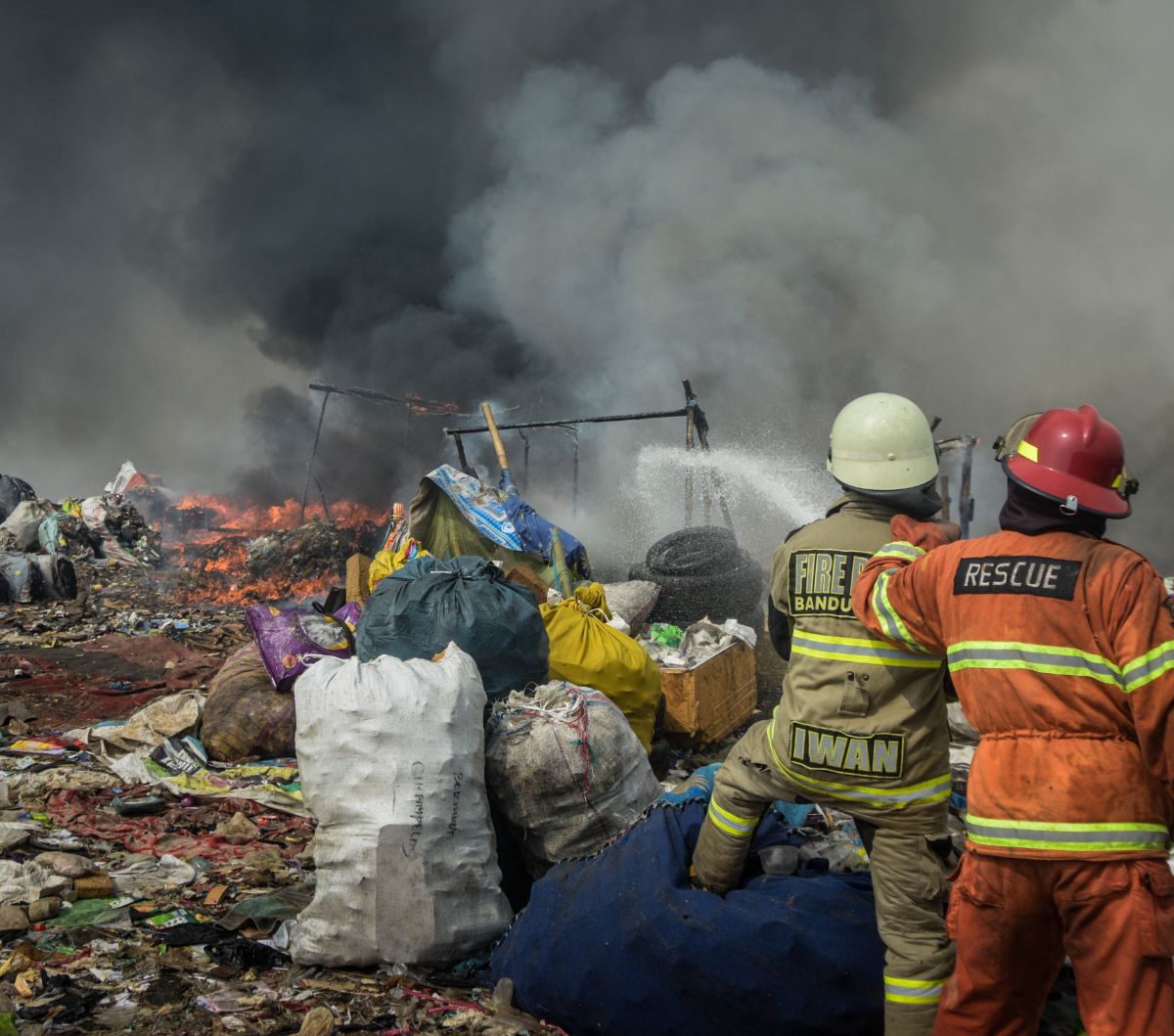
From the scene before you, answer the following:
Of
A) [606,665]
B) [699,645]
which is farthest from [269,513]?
[606,665]

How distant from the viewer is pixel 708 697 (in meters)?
4.07

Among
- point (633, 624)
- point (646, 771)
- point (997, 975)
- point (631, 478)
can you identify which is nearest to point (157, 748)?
point (646, 771)

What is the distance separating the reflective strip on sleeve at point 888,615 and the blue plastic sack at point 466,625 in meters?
1.51

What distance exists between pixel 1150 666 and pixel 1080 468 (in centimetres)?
38

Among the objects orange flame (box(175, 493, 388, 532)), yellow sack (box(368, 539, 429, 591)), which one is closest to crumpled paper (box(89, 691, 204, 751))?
yellow sack (box(368, 539, 429, 591))

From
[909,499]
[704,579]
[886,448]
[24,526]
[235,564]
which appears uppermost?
[886,448]

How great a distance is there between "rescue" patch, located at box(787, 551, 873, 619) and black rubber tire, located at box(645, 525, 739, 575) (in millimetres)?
3469

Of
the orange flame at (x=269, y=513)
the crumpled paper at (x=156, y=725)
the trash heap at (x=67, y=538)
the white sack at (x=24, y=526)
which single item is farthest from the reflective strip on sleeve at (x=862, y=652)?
the orange flame at (x=269, y=513)

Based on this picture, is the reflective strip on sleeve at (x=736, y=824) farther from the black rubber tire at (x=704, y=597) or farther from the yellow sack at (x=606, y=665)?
the black rubber tire at (x=704, y=597)

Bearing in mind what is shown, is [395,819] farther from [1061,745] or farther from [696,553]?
[696,553]

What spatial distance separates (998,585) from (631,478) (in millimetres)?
14880

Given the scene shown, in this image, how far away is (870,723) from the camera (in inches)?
71.6

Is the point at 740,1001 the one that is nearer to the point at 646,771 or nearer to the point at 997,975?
the point at 997,975

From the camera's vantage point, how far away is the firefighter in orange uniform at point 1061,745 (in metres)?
1.40
